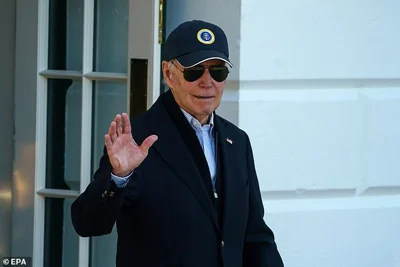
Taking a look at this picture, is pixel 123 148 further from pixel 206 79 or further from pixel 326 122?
pixel 326 122

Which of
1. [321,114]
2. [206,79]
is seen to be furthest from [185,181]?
[321,114]

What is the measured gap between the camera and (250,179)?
3.14 m

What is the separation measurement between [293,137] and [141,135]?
1.25 m

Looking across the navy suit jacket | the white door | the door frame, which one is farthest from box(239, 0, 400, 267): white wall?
the navy suit jacket

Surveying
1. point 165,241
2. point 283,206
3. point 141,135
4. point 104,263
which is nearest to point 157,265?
point 165,241

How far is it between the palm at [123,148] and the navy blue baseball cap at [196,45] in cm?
30

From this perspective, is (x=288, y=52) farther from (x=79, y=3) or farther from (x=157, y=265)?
(x=157, y=265)

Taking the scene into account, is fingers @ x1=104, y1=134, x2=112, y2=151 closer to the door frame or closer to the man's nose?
the man's nose

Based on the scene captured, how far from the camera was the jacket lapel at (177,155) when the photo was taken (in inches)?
115

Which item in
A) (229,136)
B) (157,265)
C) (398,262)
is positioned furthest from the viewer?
(398,262)

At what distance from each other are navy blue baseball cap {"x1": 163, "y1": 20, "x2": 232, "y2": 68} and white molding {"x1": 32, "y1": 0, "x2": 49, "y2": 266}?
147 cm

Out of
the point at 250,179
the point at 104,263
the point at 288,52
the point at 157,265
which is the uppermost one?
the point at 288,52

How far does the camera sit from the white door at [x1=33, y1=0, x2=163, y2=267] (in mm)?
4281

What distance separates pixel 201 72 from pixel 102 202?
1.69 feet
